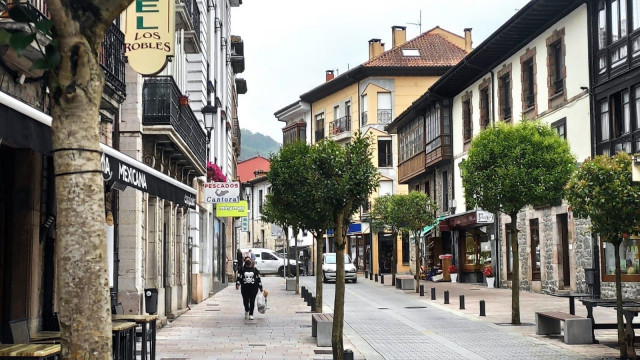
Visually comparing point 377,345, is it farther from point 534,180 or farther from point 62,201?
point 62,201

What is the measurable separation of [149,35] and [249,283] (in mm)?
8190

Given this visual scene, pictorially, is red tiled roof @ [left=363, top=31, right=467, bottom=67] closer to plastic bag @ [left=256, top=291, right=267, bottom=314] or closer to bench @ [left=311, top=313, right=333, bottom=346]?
plastic bag @ [left=256, top=291, right=267, bottom=314]

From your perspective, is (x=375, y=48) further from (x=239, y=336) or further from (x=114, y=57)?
(x=114, y=57)

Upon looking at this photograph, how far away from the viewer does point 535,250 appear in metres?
33.1

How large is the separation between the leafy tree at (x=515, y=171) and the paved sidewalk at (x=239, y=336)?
4929 mm

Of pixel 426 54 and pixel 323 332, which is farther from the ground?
pixel 426 54

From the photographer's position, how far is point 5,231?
10930 millimetres

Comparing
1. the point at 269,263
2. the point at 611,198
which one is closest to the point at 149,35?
the point at 611,198

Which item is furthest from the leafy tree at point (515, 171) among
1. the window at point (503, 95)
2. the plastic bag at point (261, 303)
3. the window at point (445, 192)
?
the window at point (445, 192)

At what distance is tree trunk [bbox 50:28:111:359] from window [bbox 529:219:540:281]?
29.1 meters

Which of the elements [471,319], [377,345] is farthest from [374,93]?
[377,345]

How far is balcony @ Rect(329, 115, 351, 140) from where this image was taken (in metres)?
64.1

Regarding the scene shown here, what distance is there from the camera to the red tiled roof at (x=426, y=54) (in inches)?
2409

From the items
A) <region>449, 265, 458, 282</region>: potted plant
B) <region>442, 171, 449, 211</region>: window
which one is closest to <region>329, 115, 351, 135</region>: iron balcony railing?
<region>442, 171, 449, 211</region>: window
